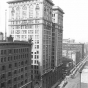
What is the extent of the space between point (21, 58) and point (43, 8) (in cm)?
3365

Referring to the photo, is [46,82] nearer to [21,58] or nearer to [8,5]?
[21,58]

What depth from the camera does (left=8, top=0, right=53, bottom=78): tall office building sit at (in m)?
83.0

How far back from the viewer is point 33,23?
8406 cm

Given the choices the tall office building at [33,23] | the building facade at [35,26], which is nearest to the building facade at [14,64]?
the building facade at [35,26]

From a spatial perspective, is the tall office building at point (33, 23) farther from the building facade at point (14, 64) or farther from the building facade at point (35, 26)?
the building facade at point (14, 64)

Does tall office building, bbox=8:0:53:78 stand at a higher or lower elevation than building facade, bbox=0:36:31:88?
higher

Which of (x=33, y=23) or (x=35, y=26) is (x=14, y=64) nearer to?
(x=35, y=26)

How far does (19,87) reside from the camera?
198 ft

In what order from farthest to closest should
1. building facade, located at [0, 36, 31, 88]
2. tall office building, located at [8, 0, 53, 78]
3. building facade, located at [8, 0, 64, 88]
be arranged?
building facade, located at [8, 0, 64, 88], tall office building, located at [8, 0, 53, 78], building facade, located at [0, 36, 31, 88]

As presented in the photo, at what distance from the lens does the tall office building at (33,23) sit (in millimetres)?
83000

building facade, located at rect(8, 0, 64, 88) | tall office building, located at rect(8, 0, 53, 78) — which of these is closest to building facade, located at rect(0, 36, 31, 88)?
building facade, located at rect(8, 0, 64, 88)

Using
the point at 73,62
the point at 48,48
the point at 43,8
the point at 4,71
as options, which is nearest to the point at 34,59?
the point at 48,48

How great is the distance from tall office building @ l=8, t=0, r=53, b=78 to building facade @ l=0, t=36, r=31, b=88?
17.5 m

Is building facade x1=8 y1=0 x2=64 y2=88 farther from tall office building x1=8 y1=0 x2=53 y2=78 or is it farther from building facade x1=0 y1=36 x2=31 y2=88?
building facade x1=0 y1=36 x2=31 y2=88
